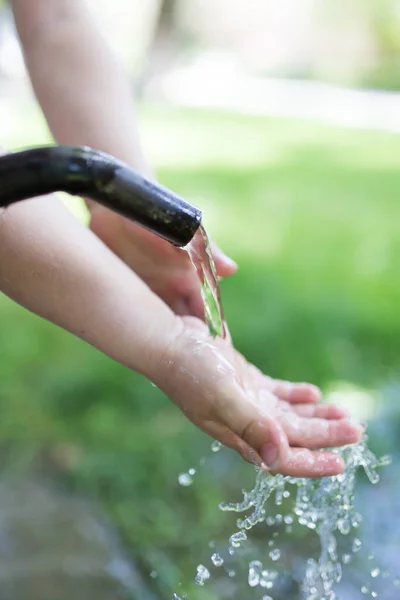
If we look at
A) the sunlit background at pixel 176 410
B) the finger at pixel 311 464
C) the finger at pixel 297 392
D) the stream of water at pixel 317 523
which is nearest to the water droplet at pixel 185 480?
the sunlit background at pixel 176 410

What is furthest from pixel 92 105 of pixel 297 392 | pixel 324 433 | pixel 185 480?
pixel 185 480

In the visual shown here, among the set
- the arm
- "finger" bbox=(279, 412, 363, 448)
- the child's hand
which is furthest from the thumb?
the arm

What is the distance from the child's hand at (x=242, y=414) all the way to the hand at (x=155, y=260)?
182 millimetres

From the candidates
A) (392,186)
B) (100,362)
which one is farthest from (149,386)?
(392,186)

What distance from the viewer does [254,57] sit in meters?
18.6

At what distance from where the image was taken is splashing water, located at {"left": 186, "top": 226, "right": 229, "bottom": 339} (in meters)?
1.24

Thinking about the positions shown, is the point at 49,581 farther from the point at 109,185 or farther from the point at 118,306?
the point at 109,185

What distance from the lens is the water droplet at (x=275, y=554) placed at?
1.88m

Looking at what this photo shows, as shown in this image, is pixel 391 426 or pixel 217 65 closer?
pixel 391 426

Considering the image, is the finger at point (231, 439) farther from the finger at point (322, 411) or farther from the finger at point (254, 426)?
the finger at point (322, 411)

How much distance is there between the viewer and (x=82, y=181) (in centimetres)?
78

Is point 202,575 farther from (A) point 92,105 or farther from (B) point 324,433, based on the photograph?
(A) point 92,105

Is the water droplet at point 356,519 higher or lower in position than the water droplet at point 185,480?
higher

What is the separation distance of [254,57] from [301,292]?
51.9ft
